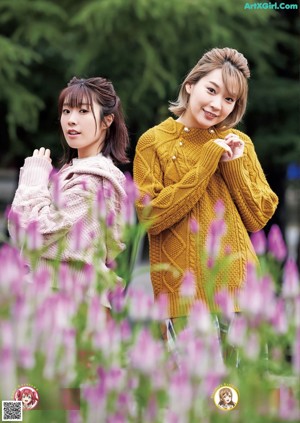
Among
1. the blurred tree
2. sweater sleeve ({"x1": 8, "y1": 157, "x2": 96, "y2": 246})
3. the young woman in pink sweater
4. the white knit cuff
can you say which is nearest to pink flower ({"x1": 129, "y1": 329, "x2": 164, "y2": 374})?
the young woman in pink sweater

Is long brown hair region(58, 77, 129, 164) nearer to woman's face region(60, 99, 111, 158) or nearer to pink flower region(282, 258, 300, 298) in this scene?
woman's face region(60, 99, 111, 158)

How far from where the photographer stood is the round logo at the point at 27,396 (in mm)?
1950

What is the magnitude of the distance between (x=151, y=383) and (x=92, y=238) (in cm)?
61

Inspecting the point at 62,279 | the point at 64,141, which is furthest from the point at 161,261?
the point at 62,279

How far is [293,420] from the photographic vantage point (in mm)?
1841

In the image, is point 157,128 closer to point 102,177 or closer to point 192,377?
point 102,177

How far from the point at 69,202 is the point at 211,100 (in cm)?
47

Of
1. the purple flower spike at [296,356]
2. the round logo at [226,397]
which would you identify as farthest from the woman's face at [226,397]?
the purple flower spike at [296,356]

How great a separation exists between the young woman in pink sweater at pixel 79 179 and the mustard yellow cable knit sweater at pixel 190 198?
0.31 feet

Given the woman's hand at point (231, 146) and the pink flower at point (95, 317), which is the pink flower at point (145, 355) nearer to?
the pink flower at point (95, 317)

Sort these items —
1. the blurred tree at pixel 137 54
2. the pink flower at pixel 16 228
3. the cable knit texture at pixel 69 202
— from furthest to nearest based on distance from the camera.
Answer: the blurred tree at pixel 137 54 < the cable knit texture at pixel 69 202 < the pink flower at pixel 16 228

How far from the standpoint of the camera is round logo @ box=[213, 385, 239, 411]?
78.5 inches

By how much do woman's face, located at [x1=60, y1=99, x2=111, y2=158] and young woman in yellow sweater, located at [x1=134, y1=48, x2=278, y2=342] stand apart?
0.45 feet

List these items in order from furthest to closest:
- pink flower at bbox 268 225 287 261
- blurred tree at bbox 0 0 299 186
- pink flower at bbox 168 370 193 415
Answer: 1. blurred tree at bbox 0 0 299 186
2. pink flower at bbox 268 225 287 261
3. pink flower at bbox 168 370 193 415
